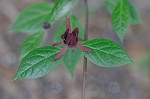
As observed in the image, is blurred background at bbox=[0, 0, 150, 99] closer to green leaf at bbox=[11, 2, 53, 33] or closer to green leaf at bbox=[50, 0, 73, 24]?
green leaf at bbox=[11, 2, 53, 33]

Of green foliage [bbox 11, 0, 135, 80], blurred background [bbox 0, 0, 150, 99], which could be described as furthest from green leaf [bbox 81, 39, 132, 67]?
blurred background [bbox 0, 0, 150, 99]

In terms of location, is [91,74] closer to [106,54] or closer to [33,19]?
[33,19]

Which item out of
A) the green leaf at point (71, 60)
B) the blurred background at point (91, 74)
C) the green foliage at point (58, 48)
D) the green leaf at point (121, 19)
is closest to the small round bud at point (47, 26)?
the green foliage at point (58, 48)

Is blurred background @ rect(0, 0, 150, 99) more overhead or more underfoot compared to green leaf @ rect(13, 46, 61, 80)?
more overhead

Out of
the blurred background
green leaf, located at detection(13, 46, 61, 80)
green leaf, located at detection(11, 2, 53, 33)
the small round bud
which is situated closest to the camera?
green leaf, located at detection(13, 46, 61, 80)

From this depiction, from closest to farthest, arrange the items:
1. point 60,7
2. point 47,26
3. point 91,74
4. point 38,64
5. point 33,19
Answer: point 38,64 → point 60,7 → point 47,26 → point 33,19 → point 91,74

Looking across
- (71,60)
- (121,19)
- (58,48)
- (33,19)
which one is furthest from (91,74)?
(58,48)

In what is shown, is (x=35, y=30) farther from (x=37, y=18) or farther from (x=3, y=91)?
(x=3, y=91)
